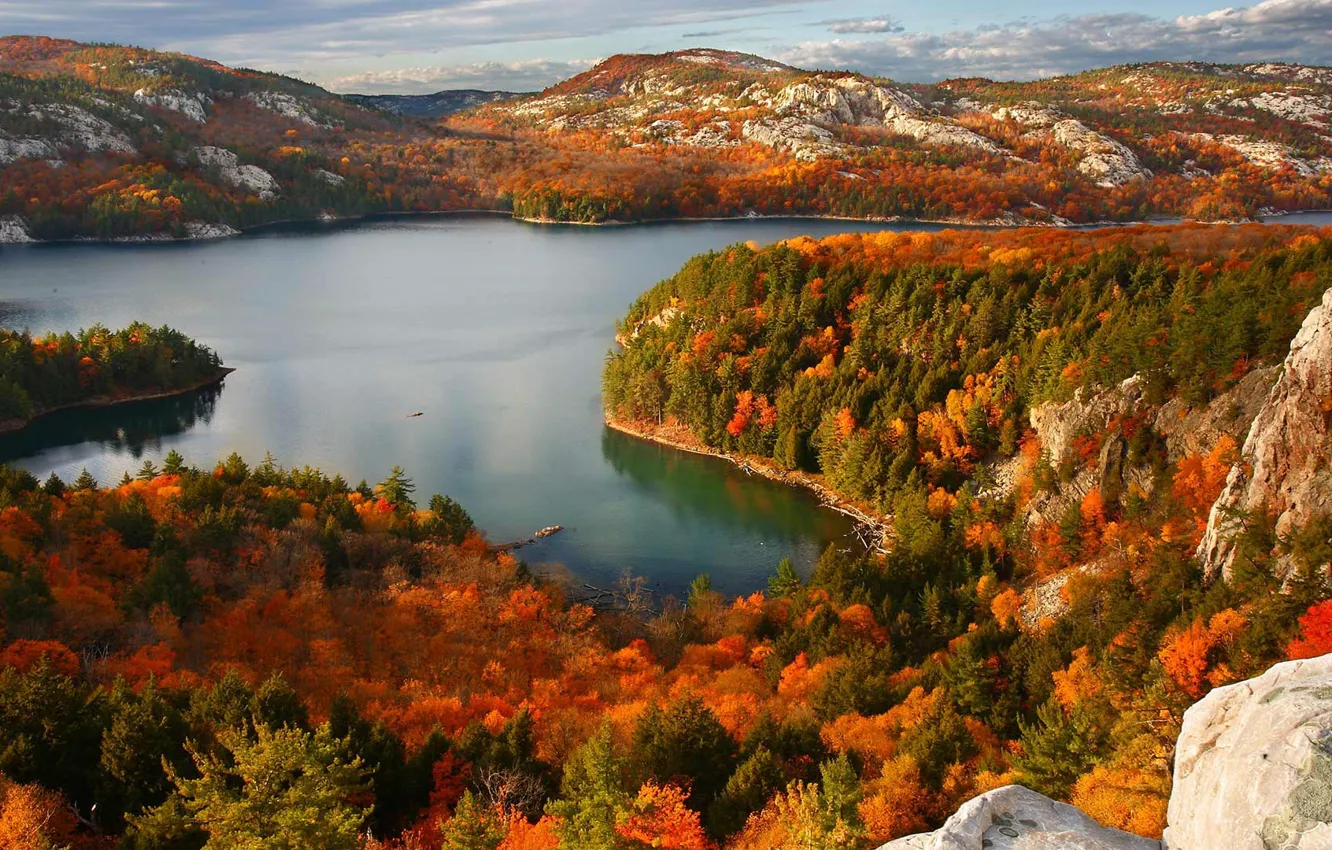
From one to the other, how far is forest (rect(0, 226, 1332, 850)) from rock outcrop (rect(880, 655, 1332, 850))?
6.93 meters

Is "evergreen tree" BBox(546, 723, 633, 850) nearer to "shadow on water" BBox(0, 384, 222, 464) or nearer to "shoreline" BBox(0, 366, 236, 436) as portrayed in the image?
"shadow on water" BBox(0, 384, 222, 464)

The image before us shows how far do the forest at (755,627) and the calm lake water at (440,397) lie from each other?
360cm

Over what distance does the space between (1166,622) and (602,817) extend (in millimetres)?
21125

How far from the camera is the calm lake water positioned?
46.1 metres

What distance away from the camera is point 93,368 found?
63.7 metres

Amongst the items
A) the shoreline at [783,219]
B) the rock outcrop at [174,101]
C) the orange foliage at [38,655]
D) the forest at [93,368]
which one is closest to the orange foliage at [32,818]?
the orange foliage at [38,655]

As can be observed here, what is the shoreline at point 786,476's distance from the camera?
4566cm

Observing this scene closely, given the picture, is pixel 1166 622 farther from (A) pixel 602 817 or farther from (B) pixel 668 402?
(B) pixel 668 402

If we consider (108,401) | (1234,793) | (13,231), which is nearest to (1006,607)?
(1234,793)

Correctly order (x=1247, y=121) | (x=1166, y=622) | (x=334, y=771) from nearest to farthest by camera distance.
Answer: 1. (x=334, y=771)
2. (x=1166, y=622)
3. (x=1247, y=121)

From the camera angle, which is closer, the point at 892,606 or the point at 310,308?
the point at 892,606

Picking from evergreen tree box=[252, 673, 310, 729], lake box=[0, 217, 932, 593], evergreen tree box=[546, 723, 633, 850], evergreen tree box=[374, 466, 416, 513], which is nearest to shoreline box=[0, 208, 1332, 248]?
lake box=[0, 217, 932, 593]

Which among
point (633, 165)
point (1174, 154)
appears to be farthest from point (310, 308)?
point (1174, 154)

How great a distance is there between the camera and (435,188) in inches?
7308
